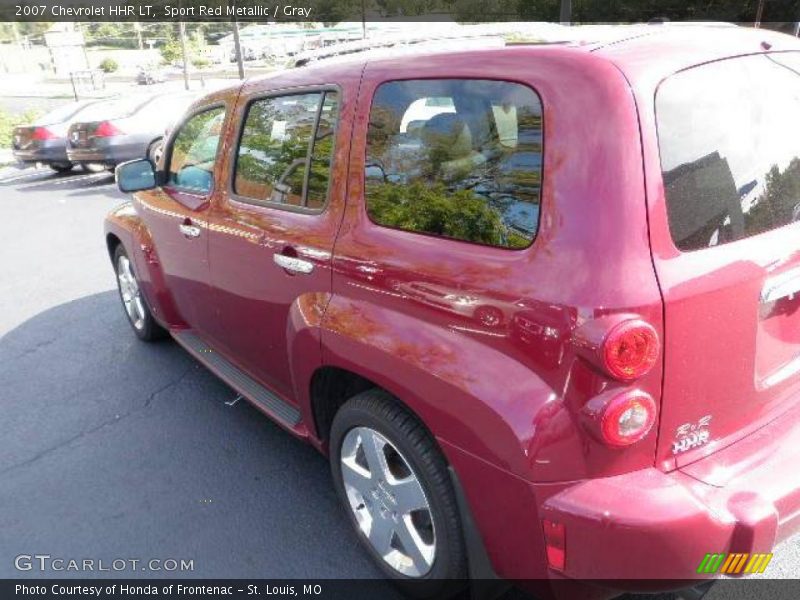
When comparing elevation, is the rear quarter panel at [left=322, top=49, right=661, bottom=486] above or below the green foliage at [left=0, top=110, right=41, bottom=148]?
above

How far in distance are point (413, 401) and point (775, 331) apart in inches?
43.2

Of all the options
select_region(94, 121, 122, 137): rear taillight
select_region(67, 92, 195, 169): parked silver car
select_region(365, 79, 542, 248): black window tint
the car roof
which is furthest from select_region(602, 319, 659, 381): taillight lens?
select_region(94, 121, 122, 137): rear taillight

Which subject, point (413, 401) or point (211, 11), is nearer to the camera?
point (413, 401)

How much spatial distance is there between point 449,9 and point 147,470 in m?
23.9

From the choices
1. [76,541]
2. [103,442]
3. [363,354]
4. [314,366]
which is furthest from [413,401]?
[103,442]

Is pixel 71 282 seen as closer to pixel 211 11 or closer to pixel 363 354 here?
pixel 363 354

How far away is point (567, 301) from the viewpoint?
164cm

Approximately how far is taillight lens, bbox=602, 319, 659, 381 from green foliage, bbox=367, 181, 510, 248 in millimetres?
354

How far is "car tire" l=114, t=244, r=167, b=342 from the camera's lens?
462 cm

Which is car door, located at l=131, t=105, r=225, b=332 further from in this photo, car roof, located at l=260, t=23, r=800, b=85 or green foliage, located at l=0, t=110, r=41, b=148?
green foliage, located at l=0, t=110, r=41, b=148

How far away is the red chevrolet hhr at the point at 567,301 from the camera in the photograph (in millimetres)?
1651

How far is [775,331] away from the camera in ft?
6.30

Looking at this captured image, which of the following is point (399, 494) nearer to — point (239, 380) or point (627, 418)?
point (627, 418)

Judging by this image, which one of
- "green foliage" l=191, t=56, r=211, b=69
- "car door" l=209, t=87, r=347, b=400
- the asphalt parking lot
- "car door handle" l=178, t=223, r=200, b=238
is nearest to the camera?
"car door" l=209, t=87, r=347, b=400
